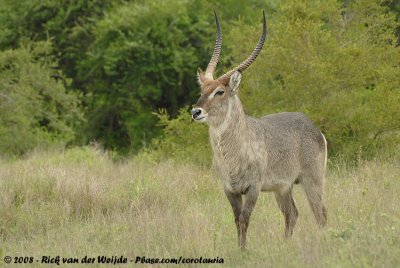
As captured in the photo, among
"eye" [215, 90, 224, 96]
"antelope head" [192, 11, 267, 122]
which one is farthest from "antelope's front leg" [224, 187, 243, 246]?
"eye" [215, 90, 224, 96]

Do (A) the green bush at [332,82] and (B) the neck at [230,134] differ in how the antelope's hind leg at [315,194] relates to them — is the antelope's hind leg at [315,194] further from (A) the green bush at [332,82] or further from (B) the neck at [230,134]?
(A) the green bush at [332,82]

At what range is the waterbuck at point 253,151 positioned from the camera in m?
7.61

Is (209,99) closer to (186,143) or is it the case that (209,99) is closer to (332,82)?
(332,82)

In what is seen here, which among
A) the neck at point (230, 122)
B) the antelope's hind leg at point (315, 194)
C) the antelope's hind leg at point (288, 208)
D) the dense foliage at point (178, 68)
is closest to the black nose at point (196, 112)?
the neck at point (230, 122)

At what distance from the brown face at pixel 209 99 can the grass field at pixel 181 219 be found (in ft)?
3.65

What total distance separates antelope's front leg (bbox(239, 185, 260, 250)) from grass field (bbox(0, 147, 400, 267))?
0.41ft

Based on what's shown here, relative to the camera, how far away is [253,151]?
307 inches

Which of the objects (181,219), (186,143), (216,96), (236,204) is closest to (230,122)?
(216,96)

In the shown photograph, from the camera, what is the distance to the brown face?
7566mm

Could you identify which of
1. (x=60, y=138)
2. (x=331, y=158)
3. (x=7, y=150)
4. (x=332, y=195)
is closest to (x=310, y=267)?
(x=332, y=195)

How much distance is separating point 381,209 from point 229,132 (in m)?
1.75

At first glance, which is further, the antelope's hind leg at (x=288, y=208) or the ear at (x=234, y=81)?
the antelope's hind leg at (x=288, y=208)

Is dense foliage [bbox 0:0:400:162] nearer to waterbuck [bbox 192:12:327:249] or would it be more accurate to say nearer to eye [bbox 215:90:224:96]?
waterbuck [bbox 192:12:327:249]

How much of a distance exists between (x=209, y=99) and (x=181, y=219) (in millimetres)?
1498
